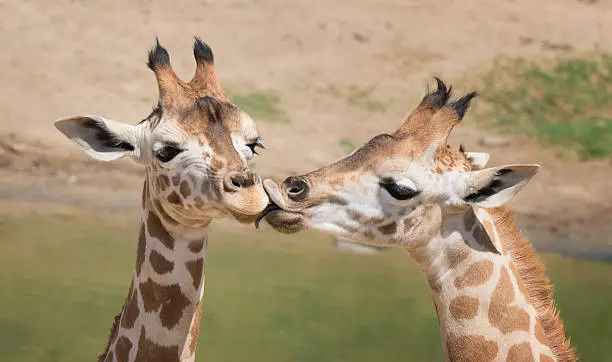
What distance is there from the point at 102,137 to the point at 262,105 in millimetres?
13651

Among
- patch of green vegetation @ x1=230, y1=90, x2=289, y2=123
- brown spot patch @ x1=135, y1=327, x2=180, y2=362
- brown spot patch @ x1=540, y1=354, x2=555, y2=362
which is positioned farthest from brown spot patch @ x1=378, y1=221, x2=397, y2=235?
patch of green vegetation @ x1=230, y1=90, x2=289, y2=123

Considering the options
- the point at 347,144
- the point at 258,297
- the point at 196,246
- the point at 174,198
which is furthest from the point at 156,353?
the point at 347,144

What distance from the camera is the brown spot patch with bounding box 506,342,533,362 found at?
7.23 metres

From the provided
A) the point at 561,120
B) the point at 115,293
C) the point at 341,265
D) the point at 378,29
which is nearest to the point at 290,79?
the point at 378,29

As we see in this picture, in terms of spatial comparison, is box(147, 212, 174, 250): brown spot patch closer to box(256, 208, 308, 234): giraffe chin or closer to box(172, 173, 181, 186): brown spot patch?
box(172, 173, 181, 186): brown spot patch

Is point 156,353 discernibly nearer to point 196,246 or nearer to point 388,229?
point 196,246

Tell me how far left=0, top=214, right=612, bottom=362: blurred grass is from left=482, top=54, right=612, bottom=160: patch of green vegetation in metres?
4.51

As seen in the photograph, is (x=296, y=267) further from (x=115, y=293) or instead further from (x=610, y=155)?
(x=610, y=155)

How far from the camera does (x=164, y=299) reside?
315 inches

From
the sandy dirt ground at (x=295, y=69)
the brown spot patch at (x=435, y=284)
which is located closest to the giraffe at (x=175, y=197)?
the brown spot patch at (x=435, y=284)

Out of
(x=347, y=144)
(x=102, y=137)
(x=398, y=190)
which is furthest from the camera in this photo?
(x=347, y=144)

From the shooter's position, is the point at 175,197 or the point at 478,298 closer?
the point at 478,298

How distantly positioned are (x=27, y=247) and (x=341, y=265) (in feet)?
13.2

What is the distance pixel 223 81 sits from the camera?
22594 mm
